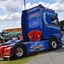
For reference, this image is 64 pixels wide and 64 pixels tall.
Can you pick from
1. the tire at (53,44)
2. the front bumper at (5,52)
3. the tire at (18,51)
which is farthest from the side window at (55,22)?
the front bumper at (5,52)

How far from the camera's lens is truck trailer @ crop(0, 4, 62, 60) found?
645 inches

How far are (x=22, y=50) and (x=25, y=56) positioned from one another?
580 millimetres

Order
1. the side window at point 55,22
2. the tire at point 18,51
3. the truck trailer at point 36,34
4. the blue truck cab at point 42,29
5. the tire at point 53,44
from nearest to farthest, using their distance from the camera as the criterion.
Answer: the tire at point 18,51, the truck trailer at point 36,34, the blue truck cab at point 42,29, the tire at point 53,44, the side window at point 55,22

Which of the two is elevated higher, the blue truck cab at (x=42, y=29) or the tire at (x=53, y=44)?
the blue truck cab at (x=42, y=29)

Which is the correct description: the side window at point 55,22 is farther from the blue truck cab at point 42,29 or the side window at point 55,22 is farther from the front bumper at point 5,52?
the front bumper at point 5,52

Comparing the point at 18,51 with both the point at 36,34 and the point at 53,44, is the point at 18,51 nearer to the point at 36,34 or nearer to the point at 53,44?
the point at 36,34

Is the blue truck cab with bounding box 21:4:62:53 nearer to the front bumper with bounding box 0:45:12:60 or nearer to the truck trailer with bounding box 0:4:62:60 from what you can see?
the truck trailer with bounding box 0:4:62:60

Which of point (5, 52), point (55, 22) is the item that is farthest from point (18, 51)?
point (55, 22)

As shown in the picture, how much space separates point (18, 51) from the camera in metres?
16.4

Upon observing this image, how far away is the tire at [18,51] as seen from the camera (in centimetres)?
1599

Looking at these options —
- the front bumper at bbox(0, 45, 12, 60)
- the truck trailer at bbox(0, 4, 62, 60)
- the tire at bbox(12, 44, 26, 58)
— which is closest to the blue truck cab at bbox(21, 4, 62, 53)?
the truck trailer at bbox(0, 4, 62, 60)

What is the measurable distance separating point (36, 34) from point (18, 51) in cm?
253

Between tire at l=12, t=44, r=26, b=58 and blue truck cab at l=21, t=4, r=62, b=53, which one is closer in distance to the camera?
tire at l=12, t=44, r=26, b=58

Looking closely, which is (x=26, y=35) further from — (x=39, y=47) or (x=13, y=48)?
(x=13, y=48)
